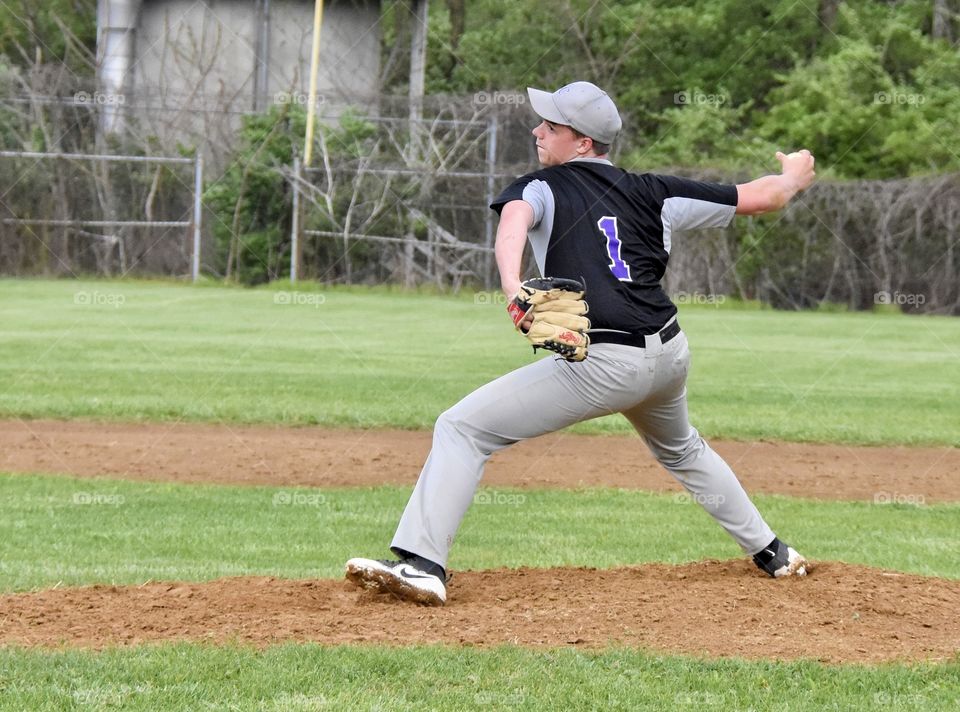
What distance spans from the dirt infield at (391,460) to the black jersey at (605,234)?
449 cm

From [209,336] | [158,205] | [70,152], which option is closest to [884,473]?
[209,336]

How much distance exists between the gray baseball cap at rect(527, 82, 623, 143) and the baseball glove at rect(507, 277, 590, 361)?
2.34ft

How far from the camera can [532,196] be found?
4.86 metres

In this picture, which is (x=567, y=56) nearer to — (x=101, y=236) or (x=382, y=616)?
(x=101, y=236)

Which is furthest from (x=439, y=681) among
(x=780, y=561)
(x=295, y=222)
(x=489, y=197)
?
(x=295, y=222)

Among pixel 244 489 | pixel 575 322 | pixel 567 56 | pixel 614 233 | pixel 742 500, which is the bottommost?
pixel 244 489

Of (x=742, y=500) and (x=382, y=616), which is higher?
(x=742, y=500)

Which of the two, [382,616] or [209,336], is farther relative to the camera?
[209,336]

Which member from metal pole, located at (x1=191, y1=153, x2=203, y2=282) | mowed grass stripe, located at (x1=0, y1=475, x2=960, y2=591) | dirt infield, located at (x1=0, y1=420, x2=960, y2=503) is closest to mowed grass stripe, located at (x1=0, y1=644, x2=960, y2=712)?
mowed grass stripe, located at (x1=0, y1=475, x2=960, y2=591)

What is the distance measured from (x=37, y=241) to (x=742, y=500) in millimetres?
22835

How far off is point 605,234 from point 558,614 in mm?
1411

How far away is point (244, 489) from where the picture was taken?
8.98 metres

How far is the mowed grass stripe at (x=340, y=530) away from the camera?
6.68m

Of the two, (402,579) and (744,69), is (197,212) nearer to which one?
(744,69)
